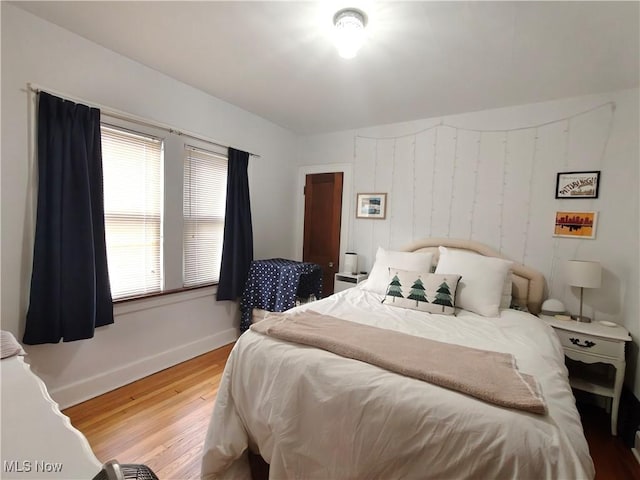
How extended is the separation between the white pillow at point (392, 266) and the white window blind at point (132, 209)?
187 cm

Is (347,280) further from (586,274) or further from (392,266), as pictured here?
(586,274)

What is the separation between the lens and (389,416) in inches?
43.6

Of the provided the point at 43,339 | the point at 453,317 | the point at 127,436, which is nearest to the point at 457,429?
the point at 453,317

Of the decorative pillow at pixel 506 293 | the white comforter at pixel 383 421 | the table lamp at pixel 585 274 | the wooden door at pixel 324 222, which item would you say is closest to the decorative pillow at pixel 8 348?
the white comforter at pixel 383 421

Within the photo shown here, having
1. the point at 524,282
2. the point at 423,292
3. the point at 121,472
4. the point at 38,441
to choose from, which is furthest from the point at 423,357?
the point at 524,282

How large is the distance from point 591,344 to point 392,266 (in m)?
1.46

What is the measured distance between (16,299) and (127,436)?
108 centimetres

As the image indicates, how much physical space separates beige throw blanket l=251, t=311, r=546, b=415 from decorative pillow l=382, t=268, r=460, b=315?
597 mm

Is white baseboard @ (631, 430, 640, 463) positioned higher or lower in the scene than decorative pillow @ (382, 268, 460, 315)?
lower

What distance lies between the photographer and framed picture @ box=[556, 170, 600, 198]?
2375 millimetres

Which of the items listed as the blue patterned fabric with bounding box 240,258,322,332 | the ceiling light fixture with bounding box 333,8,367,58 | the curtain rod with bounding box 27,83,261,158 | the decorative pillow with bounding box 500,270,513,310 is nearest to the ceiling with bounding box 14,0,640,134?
the ceiling light fixture with bounding box 333,8,367,58

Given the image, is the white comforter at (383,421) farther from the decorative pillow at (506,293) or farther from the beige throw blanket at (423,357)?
the decorative pillow at (506,293)

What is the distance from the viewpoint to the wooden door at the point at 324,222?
3.68 metres

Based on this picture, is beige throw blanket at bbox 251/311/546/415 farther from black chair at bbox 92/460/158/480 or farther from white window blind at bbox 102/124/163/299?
white window blind at bbox 102/124/163/299
